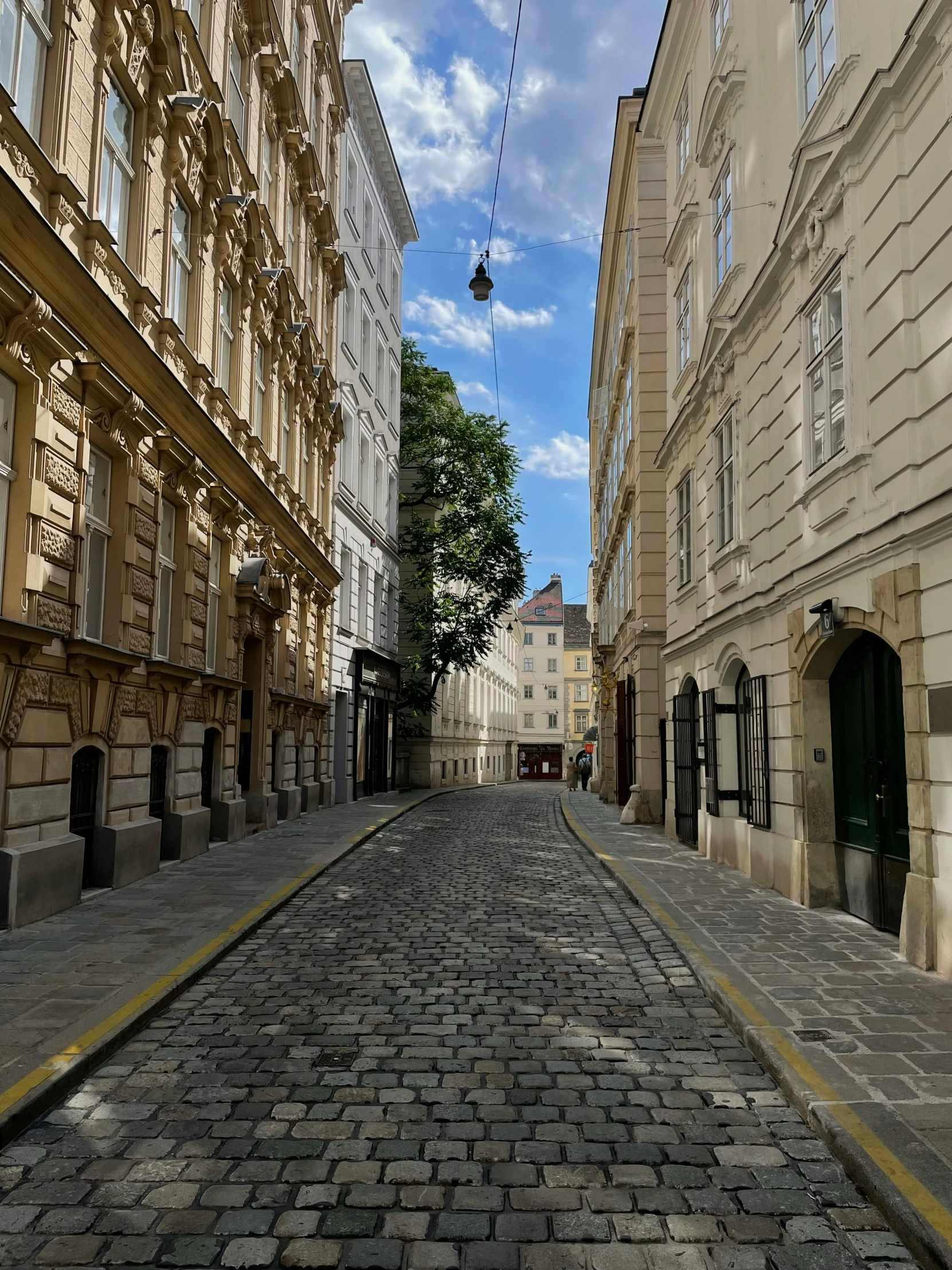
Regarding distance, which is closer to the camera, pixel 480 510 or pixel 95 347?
pixel 95 347

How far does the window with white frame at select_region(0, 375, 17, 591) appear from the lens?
27.1 ft

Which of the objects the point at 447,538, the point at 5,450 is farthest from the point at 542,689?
the point at 5,450

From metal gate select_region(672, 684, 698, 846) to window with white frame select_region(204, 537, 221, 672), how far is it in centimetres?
735

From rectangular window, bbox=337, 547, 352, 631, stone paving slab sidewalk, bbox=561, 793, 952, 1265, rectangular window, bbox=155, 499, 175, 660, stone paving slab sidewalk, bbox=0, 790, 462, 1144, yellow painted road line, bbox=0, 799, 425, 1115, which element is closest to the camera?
stone paving slab sidewalk, bbox=561, 793, 952, 1265

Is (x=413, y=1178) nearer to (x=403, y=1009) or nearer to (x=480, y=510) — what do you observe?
(x=403, y=1009)

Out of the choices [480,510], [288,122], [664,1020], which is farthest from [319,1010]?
[480,510]

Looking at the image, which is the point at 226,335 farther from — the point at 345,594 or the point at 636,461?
the point at 345,594

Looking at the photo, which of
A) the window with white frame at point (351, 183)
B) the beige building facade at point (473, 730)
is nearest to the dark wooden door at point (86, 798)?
the window with white frame at point (351, 183)

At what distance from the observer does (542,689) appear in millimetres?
79625

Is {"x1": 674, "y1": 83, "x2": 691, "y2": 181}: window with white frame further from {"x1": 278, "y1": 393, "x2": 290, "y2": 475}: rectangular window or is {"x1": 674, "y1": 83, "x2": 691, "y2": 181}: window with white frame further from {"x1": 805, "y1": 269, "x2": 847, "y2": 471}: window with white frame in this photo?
{"x1": 278, "y1": 393, "x2": 290, "y2": 475}: rectangular window

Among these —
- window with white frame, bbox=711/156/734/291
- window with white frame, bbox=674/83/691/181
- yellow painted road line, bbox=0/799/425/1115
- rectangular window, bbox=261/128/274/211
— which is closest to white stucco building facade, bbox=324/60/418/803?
rectangular window, bbox=261/128/274/211

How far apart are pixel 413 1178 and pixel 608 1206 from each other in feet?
2.49

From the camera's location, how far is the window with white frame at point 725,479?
42.7 feet

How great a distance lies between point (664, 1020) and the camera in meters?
5.99
